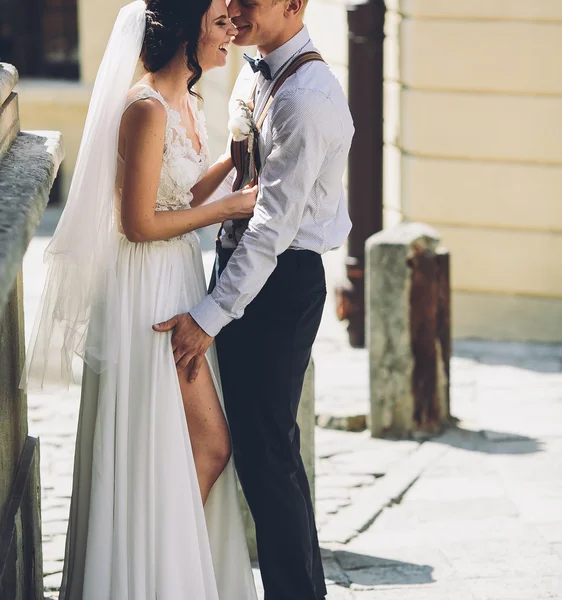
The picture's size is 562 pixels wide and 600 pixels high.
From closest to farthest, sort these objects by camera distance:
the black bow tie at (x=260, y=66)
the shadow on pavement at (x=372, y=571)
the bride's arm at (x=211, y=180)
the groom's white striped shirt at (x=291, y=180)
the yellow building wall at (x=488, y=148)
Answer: the groom's white striped shirt at (x=291, y=180) < the black bow tie at (x=260, y=66) < the bride's arm at (x=211, y=180) < the shadow on pavement at (x=372, y=571) < the yellow building wall at (x=488, y=148)

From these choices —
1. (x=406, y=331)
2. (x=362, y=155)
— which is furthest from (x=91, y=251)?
(x=362, y=155)

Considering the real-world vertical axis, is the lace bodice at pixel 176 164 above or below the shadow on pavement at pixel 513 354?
above

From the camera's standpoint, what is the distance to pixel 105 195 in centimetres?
345

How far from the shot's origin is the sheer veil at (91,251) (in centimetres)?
341

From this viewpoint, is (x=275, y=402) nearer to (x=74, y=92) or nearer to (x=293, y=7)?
(x=293, y=7)

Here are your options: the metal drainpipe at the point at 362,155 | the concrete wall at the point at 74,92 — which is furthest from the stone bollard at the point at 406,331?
the concrete wall at the point at 74,92

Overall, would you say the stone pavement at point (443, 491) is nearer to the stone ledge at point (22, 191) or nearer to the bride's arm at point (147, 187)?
the bride's arm at point (147, 187)

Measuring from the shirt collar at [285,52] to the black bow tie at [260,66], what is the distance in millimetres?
14

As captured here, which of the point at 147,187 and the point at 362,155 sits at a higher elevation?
the point at 147,187

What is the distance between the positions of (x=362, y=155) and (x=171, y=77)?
4.86 m

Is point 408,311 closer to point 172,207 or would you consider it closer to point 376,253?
point 376,253

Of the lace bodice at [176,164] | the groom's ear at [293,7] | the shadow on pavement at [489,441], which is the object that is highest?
the groom's ear at [293,7]

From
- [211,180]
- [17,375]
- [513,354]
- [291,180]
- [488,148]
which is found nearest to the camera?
[291,180]

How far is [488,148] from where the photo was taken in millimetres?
8062
